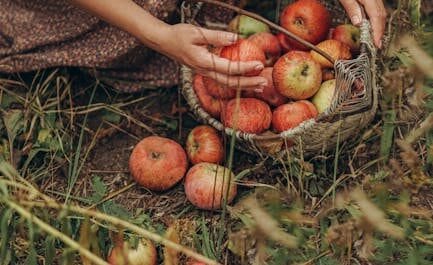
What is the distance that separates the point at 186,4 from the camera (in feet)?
7.82

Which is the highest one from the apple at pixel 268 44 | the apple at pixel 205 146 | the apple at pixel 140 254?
the apple at pixel 268 44

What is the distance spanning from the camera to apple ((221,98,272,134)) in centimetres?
218

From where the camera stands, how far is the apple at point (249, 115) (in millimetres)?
2182

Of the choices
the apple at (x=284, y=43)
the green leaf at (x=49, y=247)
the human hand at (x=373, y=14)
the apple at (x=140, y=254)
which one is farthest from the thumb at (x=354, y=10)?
the green leaf at (x=49, y=247)

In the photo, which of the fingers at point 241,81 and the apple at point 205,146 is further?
the apple at point 205,146

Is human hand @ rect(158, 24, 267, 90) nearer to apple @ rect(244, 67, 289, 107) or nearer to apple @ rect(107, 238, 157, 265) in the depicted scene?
apple @ rect(244, 67, 289, 107)

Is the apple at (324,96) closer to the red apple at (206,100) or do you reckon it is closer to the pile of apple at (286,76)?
the pile of apple at (286,76)

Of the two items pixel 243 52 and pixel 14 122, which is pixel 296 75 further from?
pixel 14 122

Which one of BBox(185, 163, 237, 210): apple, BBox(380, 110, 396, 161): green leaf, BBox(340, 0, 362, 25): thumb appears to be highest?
BBox(340, 0, 362, 25): thumb

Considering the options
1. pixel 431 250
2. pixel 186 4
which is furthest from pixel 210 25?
pixel 431 250

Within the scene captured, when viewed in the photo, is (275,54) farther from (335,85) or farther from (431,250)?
(431,250)

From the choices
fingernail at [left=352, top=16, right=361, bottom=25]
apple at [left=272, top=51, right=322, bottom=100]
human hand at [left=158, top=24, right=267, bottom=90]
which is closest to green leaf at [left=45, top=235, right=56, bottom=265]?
human hand at [left=158, top=24, right=267, bottom=90]

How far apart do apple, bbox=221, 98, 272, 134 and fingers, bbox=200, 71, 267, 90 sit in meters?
0.13

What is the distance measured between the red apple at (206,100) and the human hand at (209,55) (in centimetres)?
21
